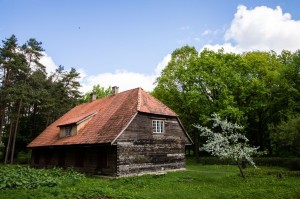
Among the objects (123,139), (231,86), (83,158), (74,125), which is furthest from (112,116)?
(231,86)

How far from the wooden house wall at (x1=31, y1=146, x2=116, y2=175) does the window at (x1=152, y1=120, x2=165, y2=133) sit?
15.6ft

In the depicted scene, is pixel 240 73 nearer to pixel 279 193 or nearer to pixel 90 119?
pixel 90 119

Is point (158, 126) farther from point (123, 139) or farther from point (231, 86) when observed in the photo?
point (231, 86)

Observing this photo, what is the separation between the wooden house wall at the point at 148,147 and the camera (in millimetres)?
23614

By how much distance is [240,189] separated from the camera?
16312mm

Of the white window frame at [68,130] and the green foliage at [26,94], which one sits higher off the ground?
the green foliage at [26,94]

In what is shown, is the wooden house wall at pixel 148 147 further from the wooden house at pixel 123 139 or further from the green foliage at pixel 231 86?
the green foliage at pixel 231 86

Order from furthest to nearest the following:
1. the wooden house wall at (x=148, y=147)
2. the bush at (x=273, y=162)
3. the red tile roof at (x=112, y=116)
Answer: the bush at (x=273, y=162) < the red tile roof at (x=112, y=116) < the wooden house wall at (x=148, y=147)

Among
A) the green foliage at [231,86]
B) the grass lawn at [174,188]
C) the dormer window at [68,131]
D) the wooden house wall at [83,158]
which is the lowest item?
the grass lawn at [174,188]

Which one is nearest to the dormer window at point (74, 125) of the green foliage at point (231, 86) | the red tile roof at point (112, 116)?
the red tile roof at point (112, 116)

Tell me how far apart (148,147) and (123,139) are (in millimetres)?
3046

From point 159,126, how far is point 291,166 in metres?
14.3

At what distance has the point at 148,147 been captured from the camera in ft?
84.0

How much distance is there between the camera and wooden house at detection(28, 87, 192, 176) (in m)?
23.7
